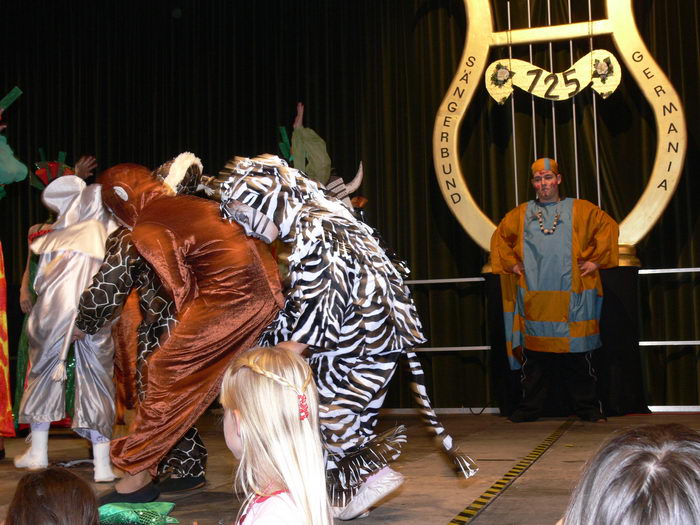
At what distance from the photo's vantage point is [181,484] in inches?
140

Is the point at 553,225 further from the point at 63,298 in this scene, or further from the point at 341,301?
the point at 341,301

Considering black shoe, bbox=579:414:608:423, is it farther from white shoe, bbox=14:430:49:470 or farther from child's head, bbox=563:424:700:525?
child's head, bbox=563:424:700:525

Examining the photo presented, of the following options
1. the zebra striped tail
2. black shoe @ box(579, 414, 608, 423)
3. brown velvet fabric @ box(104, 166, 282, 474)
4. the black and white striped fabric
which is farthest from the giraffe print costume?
black shoe @ box(579, 414, 608, 423)

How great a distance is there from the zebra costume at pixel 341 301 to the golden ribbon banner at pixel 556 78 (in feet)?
11.7

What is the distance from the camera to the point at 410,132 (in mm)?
6996

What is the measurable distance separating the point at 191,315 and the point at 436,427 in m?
0.95

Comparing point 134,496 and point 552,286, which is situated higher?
point 552,286

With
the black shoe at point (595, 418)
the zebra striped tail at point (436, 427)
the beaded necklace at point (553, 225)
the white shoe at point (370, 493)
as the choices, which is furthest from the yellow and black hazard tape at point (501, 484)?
the beaded necklace at point (553, 225)

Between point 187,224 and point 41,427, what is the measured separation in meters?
1.69

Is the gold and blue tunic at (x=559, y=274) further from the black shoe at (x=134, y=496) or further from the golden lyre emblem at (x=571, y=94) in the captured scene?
the black shoe at (x=134, y=496)

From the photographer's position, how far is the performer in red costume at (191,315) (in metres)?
3.04

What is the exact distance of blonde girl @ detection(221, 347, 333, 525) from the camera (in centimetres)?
137

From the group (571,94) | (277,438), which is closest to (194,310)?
(277,438)

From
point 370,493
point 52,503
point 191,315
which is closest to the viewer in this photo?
point 52,503
